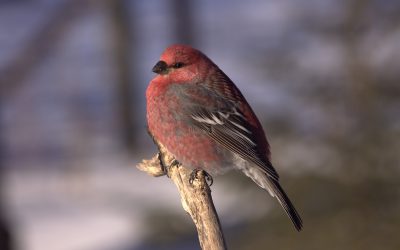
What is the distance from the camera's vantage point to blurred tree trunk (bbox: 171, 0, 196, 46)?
43.7ft

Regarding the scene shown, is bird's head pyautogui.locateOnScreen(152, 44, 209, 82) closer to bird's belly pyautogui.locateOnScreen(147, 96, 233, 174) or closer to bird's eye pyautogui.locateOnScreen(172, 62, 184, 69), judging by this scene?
bird's eye pyautogui.locateOnScreen(172, 62, 184, 69)

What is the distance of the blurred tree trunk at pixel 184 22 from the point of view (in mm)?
13312

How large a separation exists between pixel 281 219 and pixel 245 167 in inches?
46.0

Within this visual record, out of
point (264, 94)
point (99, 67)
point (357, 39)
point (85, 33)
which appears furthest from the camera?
point (85, 33)

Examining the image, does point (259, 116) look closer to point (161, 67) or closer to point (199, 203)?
point (161, 67)

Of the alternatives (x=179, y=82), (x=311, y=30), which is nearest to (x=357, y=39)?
(x=311, y=30)

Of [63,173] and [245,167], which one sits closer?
[245,167]

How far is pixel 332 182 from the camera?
5812mm

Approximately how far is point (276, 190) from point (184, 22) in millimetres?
8967

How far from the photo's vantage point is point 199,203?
12.2 feet

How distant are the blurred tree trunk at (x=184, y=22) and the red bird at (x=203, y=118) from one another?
844 cm

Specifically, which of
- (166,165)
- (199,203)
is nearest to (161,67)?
(166,165)

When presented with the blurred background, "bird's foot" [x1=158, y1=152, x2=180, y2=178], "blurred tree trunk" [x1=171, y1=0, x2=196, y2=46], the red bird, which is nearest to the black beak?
the red bird

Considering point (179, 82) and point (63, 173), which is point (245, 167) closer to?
point (179, 82)
